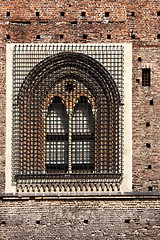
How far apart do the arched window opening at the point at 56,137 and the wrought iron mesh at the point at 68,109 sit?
0.02 meters

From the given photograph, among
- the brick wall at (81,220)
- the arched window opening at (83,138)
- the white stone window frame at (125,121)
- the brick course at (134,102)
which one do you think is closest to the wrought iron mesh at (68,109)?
the arched window opening at (83,138)

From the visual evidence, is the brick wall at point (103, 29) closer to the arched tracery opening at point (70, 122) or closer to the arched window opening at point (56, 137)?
the arched tracery opening at point (70, 122)

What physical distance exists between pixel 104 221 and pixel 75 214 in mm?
694

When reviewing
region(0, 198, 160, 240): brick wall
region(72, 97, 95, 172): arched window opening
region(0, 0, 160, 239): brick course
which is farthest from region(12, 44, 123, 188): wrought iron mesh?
region(0, 198, 160, 240): brick wall

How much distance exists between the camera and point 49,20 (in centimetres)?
1080

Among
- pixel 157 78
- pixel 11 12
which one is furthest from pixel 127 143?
pixel 11 12

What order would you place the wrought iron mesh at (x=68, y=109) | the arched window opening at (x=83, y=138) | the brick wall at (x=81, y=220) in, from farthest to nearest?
1. the arched window opening at (x=83, y=138)
2. the wrought iron mesh at (x=68, y=109)
3. the brick wall at (x=81, y=220)

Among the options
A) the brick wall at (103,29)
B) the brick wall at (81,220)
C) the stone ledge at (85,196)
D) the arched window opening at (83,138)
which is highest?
the brick wall at (103,29)

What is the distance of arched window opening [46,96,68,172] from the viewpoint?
34.9 feet

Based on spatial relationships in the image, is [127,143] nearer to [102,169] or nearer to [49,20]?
[102,169]

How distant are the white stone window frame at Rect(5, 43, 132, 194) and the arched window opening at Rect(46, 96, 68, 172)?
92cm

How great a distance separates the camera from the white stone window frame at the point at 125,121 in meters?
10.5

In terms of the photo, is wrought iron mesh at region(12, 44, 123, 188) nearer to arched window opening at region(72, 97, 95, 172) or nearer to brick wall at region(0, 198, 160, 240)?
arched window opening at region(72, 97, 95, 172)

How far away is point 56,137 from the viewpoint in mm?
10734
